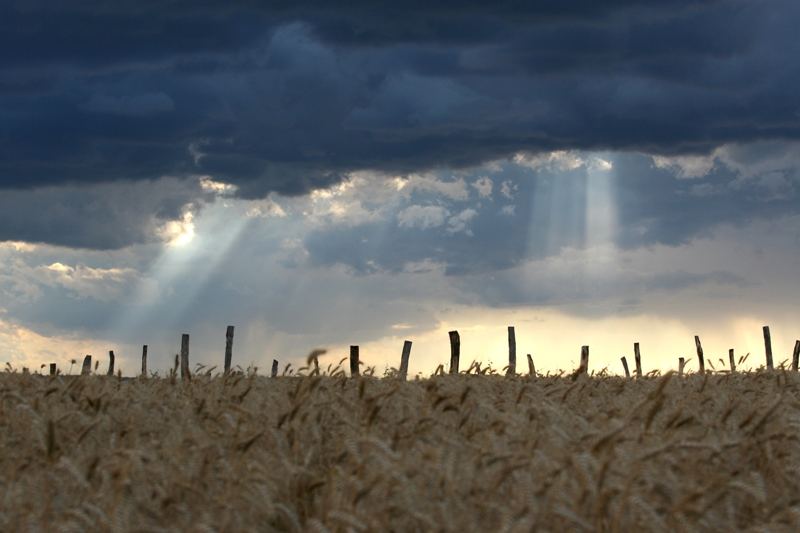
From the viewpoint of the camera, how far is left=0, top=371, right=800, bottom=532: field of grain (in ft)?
17.5

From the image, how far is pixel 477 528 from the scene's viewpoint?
16.9 feet

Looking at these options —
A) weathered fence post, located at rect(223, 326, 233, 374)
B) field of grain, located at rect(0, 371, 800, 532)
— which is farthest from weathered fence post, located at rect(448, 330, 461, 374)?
field of grain, located at rect(0, 371, 800, 532)

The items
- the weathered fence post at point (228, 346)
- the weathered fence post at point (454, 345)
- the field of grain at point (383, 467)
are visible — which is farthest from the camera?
the weathered fence post at point (228, 346)

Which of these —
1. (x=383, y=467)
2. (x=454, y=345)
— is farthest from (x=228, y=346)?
(x=383, y=467)

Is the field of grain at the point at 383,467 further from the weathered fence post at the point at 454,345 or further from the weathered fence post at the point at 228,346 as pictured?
the weathered fence post at the point at 228,346

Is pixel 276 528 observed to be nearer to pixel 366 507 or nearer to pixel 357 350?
pixel 366 507

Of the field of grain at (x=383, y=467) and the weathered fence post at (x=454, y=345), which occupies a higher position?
the weathered fence post at (x=454, y=345)

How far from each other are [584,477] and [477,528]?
0.68m

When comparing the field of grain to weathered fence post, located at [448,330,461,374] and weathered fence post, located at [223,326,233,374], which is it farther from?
weathered fence post, located at [223,326,233,374]

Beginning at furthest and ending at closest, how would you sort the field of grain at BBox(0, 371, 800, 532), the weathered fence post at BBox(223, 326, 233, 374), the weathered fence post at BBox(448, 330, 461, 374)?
the weathered fence post at BBox(223, 326, 233, 374) < the weathered fence post at BBox(448, 330, 461, 374) < the field of grain at BBox(0, 371, 800, 532)

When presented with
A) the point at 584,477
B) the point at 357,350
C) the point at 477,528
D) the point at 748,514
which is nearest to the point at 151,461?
the point at 477,528

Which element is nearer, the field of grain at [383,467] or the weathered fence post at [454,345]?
the field of grain at [383,467]

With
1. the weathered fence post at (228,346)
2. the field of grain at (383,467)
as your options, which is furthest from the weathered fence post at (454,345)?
the field of grain at (383,467)

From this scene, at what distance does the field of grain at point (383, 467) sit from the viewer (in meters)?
5.32
